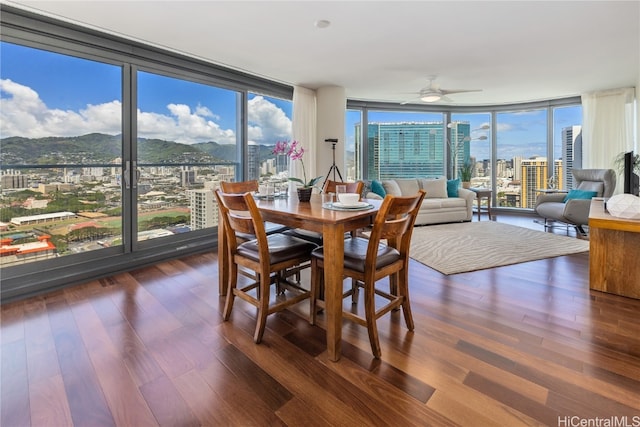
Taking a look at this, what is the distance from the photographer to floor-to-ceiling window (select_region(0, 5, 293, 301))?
286 centimetres

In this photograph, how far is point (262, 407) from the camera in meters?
1.46

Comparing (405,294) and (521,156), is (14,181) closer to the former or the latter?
(405,294)

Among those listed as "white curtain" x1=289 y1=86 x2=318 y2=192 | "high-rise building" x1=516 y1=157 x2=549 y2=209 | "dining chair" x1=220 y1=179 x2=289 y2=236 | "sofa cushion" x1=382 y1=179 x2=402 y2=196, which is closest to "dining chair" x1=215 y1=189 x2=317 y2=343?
"dining chair" x1=220 y1=179 x2=289 y2=236

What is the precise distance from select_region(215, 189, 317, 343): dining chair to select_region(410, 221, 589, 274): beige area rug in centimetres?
178

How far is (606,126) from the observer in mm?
5828

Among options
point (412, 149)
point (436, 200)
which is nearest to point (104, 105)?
point (436, 200)

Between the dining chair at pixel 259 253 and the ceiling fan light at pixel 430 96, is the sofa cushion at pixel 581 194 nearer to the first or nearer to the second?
the ceiling fan light at pixel 430 96

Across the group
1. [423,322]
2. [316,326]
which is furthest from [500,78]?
[316,326]

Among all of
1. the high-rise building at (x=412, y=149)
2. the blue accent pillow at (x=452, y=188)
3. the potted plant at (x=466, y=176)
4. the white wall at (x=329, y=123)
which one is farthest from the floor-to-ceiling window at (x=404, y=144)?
the white wall at (x=329, y=123)

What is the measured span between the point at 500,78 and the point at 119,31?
16.6 feet

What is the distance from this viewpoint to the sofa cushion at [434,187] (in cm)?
625

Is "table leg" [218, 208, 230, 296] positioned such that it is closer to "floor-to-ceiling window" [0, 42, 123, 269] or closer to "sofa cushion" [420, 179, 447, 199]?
"floor-to-ceiling window" [0, 42, 123, 269]

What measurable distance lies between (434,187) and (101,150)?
5327 mm

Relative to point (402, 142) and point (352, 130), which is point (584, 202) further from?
point (352, 130)
